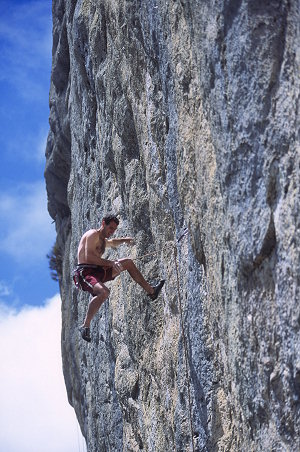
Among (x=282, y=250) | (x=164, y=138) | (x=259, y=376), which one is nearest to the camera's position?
(x=282, y=250)

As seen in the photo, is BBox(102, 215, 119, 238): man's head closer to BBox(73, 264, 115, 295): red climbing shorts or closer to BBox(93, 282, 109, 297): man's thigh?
BBox(73, 264, 115, 295): red climbing shorts

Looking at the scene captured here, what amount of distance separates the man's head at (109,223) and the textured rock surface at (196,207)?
0.51 metres

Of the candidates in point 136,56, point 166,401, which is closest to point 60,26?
point 136,56

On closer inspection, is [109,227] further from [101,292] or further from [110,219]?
[101,292]

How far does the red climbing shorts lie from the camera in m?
10.4

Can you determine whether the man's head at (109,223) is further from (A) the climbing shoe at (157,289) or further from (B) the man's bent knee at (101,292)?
(A) the climbing shoe at (157,289)

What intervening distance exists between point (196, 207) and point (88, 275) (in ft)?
9.03

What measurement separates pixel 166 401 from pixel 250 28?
16.5ft

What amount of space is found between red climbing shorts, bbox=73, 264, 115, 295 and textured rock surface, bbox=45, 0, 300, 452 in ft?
2.24

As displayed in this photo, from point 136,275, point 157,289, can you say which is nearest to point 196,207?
point 157,289

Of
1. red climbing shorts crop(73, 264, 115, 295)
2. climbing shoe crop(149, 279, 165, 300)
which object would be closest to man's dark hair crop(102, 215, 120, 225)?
red climbing shorts crop(73, 264, 115, 295)

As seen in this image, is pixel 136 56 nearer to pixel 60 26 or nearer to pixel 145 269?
pixel 145 269

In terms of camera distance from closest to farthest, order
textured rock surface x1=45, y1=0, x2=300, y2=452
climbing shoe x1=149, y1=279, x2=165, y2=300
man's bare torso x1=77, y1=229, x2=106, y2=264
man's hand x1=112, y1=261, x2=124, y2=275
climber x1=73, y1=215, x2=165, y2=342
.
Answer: textured rock surface x1=45, y1=0, x2=300, y2=452
climbing shoe x1=149, y1=279, x2=165, y2=300
climber x1=73, y1=215, x2=165, y2=342
man's hand x1=112, y1=261, x2=124, y2=275
man's bare torso x1=77, y1=229, x2=106, y2=264

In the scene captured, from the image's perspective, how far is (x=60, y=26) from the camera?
17.1 m
